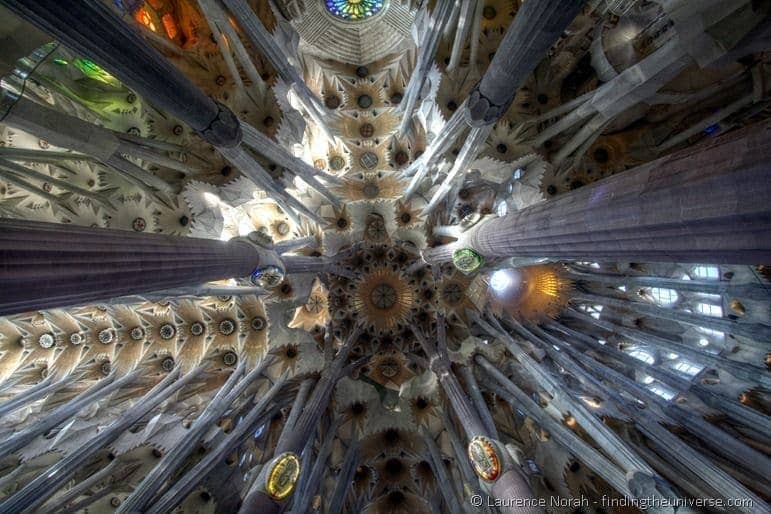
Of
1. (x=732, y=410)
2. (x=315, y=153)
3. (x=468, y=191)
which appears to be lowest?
(x=732, y=410)

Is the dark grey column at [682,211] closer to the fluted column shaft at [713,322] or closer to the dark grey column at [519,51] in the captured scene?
the dark grey column at [519,51]

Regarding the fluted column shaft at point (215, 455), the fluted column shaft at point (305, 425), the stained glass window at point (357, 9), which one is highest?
the stained glass window at point (357, 9)

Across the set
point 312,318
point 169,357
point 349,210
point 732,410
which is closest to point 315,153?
point 349,210

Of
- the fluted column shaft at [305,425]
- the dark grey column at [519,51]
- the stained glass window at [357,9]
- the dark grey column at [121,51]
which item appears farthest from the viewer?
the stained glass window at [357,9]

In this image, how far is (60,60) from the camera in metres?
10.5

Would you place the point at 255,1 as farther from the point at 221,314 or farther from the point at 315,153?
the point at 221,314

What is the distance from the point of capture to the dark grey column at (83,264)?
4.04m

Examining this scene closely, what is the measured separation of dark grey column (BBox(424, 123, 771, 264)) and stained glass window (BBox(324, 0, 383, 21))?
1436 centimetres

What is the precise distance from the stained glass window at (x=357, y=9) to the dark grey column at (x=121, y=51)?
38.1ft

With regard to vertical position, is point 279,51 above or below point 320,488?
above

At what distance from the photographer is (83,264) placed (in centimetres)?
486

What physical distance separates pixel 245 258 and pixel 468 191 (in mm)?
10207

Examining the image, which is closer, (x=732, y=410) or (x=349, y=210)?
(x=732, y=410)

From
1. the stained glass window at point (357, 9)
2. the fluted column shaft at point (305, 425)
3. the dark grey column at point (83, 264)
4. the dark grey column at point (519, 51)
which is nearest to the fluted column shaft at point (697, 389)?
the fluted column shaft at point (305, 425)
